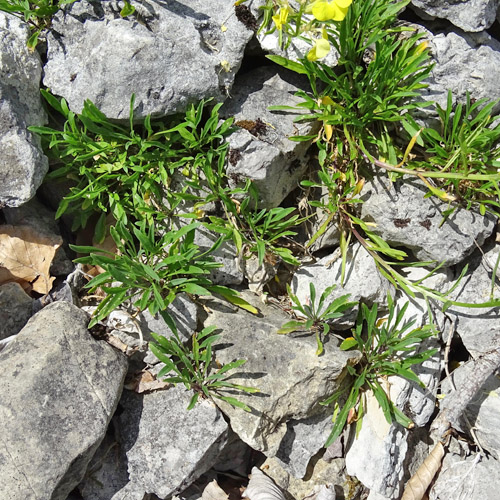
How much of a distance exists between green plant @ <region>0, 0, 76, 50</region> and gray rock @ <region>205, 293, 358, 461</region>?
6.67ft

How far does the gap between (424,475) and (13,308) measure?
292 cm

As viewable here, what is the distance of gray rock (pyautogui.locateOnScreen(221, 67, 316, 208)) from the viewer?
3.52 m

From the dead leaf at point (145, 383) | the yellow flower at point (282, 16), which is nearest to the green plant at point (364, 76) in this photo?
the yellow flower at point (282, 16)

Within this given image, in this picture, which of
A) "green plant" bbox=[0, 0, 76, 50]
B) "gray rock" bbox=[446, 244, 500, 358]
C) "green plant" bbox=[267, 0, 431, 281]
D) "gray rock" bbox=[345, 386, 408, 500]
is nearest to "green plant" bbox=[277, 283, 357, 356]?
"green plant" bbox=[267, 0, 431, 281]

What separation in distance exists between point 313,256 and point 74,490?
2170mm

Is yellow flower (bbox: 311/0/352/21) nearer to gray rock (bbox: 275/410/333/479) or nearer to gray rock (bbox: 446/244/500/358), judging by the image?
gray rock (bbox: 446/244/500/358)

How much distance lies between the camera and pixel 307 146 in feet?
12.1

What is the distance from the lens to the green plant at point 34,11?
3280 mm

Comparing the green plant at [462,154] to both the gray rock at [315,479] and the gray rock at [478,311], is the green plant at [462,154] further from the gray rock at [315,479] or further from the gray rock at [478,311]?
the gray rock at [315,479]

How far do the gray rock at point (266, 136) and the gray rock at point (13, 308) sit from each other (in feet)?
5.01

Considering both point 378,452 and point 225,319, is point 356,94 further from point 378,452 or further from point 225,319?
point 378,452

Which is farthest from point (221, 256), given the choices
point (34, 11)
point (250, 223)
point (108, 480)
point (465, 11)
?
point (465, 11)

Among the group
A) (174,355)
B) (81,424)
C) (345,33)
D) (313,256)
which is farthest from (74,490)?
(345,33)

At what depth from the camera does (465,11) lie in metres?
3.48
